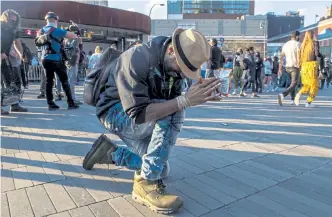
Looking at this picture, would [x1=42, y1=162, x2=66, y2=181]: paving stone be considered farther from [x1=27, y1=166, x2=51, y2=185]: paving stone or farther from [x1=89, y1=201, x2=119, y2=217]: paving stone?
[x1=89, y1=201, x2=119, y2=217]: paving stone

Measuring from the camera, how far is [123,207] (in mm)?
2270

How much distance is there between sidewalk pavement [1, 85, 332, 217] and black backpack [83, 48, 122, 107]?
777 millimetres

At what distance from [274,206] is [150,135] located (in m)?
1.09

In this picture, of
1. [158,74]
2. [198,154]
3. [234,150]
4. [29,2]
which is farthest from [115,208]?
[29,2]

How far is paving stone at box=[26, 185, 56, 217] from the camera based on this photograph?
7.22 feet

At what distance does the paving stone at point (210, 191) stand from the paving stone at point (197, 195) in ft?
0.14

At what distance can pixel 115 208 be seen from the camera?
225 cm

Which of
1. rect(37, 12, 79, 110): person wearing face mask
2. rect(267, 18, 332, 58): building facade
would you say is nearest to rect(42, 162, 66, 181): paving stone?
rect(37, 12, 79, 110): person wearing face mask

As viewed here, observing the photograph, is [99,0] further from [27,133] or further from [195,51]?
[195,51]

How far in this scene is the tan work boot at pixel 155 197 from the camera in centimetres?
219

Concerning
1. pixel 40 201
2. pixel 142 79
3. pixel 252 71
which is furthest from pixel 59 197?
pixel 252 71

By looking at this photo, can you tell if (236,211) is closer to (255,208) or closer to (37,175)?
(255,208)

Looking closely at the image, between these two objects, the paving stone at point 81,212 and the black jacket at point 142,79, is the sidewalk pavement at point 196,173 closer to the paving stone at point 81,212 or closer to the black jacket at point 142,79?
the paving stone at point 81,212

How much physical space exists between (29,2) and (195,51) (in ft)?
69.6
